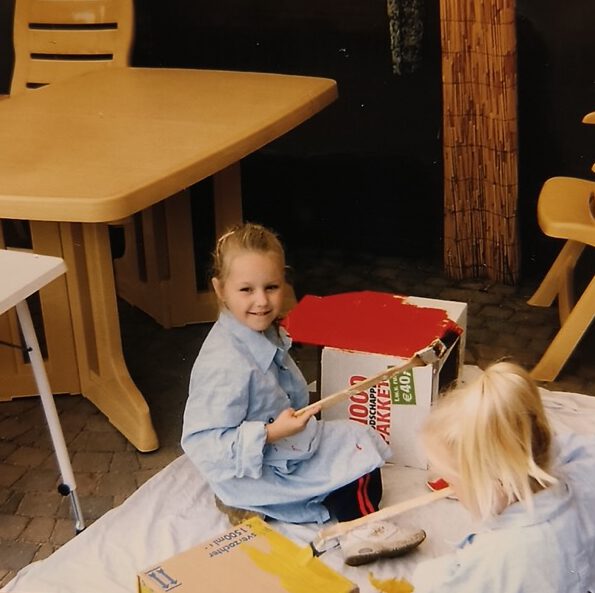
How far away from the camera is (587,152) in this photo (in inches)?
153

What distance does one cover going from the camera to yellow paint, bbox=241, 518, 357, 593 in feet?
6.59

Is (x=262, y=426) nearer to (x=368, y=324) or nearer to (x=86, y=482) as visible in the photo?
(x=368, y=324)

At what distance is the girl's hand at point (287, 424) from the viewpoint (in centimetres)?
Result: 227

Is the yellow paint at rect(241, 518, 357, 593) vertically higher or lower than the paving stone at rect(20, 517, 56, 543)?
higher

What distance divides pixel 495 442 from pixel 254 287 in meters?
0.87

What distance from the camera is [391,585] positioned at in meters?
2.24

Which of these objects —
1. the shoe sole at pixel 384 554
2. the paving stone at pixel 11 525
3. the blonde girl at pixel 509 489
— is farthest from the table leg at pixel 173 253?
the blonde girl at pixel 509 489

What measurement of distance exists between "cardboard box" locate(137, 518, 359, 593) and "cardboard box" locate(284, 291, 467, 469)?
618 millimetres

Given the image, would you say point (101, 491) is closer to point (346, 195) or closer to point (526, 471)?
point (526, 471)

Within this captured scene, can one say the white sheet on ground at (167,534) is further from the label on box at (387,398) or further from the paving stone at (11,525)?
the paving stone at (11,525)

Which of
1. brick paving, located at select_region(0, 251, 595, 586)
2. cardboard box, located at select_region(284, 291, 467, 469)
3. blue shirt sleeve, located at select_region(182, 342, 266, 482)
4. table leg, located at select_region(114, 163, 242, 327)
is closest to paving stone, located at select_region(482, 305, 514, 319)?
brick paving, located at select_region(0, 251, 595, 586)

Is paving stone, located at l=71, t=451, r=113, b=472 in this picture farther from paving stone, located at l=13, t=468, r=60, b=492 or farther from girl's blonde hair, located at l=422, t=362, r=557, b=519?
girl's blonde hair, located at l=422, t=362, r=557, b=519

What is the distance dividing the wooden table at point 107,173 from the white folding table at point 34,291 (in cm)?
15

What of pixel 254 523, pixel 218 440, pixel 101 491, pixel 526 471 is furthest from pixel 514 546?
pixel 101 491
